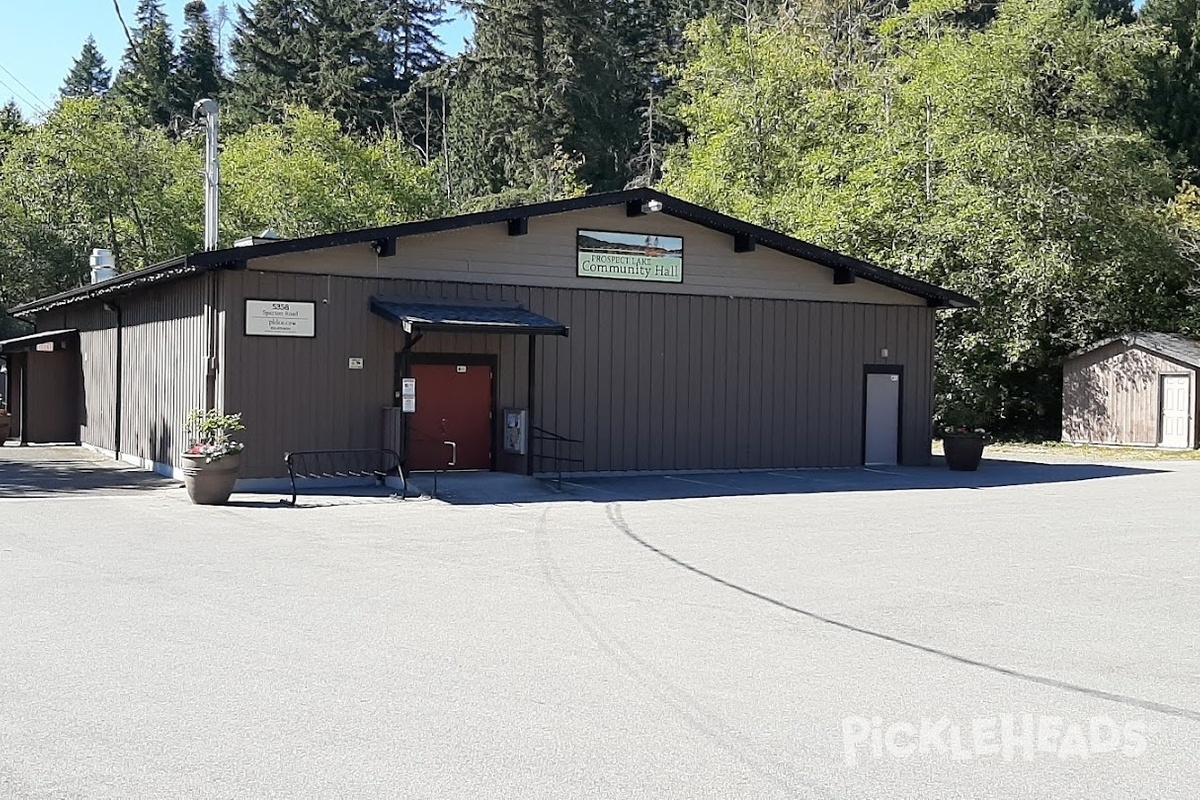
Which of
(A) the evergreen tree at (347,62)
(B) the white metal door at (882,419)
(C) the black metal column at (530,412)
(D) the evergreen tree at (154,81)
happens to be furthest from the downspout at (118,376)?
(D) the evergreen tree at (154,81)

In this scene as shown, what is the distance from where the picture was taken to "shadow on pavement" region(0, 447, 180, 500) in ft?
59.4

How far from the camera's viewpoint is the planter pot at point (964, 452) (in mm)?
23516

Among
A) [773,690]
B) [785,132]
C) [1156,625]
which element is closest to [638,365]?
[1156,625]

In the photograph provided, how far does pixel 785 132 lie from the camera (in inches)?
1694

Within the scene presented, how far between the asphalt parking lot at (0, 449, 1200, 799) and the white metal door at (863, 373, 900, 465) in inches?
362

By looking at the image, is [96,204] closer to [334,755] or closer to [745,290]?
[745,290]

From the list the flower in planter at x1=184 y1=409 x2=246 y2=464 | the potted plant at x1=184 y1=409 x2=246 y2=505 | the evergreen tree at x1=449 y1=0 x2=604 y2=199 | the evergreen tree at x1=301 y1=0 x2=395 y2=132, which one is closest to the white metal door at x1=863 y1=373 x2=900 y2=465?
the flower in planter at x1=184 y1=409 x2=246 y2=464

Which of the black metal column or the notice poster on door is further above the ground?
the notice poster on door

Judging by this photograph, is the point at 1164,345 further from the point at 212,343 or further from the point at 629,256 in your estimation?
the point at 212,343

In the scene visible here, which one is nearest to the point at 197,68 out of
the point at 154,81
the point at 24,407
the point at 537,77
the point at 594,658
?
the point at 154,81

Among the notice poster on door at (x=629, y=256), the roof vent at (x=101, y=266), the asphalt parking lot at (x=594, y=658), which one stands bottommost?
the asphalt parking lot at (x=594, y=658)

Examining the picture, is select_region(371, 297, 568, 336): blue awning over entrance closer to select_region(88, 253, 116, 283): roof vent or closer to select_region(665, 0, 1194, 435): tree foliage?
select_region(88, 253, 116, 283): roof vent

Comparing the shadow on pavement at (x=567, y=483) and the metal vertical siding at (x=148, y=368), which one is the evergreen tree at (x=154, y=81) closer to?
the metal vertical siding at (x=148, y=368)

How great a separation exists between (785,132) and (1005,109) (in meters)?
10.2
